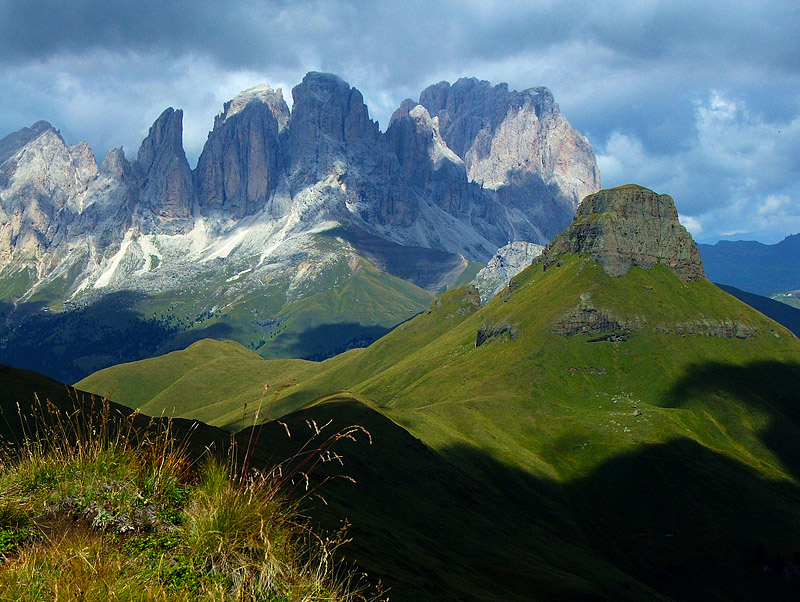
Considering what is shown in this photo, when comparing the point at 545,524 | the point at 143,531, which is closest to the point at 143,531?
the point at 143,531

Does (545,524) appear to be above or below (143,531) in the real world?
below

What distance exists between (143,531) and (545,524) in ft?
500

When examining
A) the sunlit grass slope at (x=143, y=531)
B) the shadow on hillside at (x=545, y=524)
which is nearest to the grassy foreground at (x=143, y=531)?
the sunlit grass slope at (x=143, y=531)

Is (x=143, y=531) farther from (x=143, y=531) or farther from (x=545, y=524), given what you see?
(x=545, y=524)

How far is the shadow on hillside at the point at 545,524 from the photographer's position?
76.1 meters

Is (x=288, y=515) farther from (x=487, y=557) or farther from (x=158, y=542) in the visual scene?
(x=487, y=557)

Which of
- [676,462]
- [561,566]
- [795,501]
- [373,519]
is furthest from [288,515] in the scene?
[795,501]

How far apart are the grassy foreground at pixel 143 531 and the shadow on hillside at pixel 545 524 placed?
32.8 m

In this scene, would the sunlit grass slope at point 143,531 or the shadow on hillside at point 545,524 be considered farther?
the shadow on hillside at point 545,524

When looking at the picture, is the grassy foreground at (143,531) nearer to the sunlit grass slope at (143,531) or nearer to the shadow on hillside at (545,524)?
the sunlit grass slope at (143,531)

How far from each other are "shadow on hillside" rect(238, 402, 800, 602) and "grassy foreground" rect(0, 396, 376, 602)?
108 ft

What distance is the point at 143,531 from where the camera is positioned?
41.3 feet

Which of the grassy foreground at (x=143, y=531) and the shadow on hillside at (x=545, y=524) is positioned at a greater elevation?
the grassy foreground at (x=143, y=531)

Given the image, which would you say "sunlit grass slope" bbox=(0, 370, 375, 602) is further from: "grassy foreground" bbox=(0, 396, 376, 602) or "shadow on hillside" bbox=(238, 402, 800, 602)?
"shadow on hillside" bbox=(238, 402, 800, 602)
